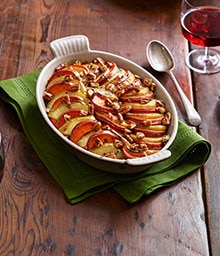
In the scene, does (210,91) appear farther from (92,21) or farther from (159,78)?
(92,21)

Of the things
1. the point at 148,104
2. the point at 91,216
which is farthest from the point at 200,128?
A: the point at 91,216

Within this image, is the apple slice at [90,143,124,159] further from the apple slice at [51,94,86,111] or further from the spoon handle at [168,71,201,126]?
the spoon handle at [168,71,201,126]

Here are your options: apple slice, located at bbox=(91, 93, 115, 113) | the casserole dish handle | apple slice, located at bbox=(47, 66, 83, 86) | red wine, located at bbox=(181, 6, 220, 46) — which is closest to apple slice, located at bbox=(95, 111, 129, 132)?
apple slice, located at bbox=(91, 93, 115, 113)

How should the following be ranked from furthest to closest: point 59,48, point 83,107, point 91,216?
1. point 59,48
2. point 83,107
3. point 91,216

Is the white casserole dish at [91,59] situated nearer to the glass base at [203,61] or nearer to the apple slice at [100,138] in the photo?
the apple slice at [100,138]

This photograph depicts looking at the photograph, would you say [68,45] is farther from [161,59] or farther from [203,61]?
[203,61]

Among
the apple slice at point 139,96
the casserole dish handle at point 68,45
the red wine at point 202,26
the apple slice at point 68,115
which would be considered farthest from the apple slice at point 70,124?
the red wine at point 202,26
